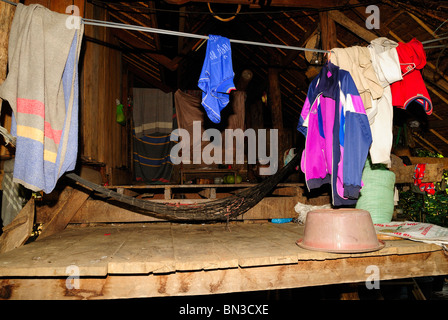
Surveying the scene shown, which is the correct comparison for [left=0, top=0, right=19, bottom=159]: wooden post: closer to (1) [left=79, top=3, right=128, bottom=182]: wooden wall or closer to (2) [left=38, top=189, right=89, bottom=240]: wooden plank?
(2) [left=38, top=189, right=89, bottom=240]: wooden plank

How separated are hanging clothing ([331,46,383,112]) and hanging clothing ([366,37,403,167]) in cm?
7

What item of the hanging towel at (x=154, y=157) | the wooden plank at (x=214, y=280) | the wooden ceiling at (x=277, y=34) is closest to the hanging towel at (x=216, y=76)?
the wooden plank at (x=214, y=280)

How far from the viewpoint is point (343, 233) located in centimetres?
188

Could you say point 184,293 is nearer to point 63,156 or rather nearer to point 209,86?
point 63,156

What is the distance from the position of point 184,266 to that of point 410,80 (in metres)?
2.69

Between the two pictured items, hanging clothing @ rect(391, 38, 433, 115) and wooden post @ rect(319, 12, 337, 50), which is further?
wooden post @ rect(319, 12, 337, 50)

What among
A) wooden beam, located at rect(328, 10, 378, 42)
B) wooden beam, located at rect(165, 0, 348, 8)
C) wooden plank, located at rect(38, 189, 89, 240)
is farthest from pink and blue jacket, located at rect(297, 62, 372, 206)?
wooden plank, located at rect(38, 189, 89, 240)

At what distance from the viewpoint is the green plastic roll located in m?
3.16

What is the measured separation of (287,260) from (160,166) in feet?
20.5

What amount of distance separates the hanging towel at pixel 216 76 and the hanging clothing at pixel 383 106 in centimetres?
132

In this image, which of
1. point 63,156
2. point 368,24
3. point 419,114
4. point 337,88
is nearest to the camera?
point 63,156

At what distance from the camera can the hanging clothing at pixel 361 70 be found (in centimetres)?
248

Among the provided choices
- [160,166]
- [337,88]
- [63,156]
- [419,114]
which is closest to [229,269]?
[63,156]

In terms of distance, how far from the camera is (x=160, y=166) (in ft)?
25.0
